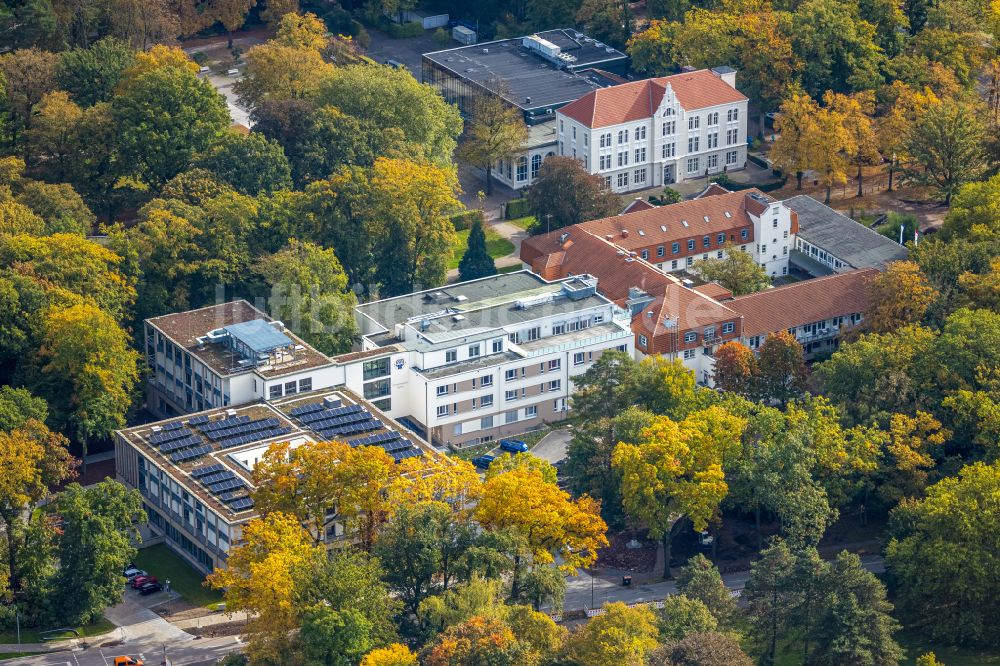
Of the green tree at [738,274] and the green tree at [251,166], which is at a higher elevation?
the green tree at [251,166]

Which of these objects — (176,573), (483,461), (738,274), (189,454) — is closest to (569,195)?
(738,274)

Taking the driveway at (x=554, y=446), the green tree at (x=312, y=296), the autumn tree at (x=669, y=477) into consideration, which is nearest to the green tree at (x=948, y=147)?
the driveway at (x=554, y=446)

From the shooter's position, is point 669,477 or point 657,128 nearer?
point 669,477

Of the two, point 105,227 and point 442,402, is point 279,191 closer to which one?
point 105,227

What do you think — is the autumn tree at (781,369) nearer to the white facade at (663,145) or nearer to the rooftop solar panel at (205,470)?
the rooftop solar panel at (205,470)

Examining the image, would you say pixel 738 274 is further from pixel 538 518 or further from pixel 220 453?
pixel 220 453

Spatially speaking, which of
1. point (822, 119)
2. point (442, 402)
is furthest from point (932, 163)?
point (442, 402)
